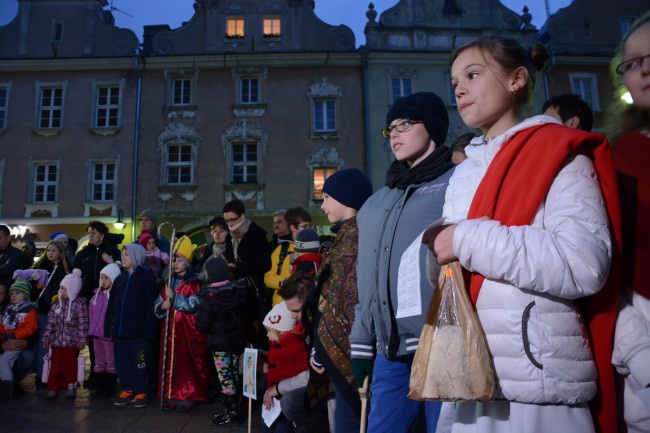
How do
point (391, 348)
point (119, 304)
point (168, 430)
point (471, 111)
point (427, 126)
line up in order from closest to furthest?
point (471, 111) < point (391, 348) < point (427, 126) < point (168, 430) < point (119, 304)

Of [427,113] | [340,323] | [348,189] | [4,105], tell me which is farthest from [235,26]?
[340,323]

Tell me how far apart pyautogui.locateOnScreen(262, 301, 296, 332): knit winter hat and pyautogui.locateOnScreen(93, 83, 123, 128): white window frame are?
60.0 ft

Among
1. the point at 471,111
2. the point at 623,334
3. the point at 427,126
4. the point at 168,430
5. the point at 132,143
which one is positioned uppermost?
the point at 132,143

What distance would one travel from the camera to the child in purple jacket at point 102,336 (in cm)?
593

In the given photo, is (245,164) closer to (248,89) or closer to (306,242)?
(248,89)

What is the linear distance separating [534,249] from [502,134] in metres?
0.47

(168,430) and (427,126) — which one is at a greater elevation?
(427,126)

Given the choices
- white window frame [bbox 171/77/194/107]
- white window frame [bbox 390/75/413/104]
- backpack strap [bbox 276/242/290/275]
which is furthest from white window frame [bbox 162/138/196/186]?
backpack strap [bbox 276/242/290/275]

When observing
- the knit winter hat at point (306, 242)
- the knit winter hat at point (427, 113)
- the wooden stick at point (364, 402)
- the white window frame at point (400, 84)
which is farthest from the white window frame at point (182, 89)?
the wooden stick at point (364, 402)

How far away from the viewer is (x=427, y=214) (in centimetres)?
223

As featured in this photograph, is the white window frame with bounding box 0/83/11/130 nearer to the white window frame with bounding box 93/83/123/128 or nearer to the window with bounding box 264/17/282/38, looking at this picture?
the white window frame with bounding box 93/83/123/128

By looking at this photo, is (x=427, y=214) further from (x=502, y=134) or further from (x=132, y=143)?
(x=132, y=143)

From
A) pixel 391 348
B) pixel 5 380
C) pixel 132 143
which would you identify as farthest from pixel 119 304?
pixel 132 143

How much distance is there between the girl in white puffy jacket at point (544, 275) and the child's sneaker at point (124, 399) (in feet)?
16.4
